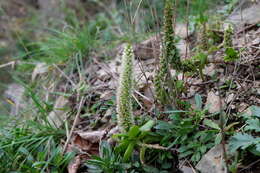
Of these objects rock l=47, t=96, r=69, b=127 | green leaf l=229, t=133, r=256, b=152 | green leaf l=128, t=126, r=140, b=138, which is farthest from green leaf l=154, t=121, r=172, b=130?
rock l=47, t=96, r=69, b=127

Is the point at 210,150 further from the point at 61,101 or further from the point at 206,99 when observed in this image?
the point at 61,101

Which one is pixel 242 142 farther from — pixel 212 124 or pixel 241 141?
pixel 212 124

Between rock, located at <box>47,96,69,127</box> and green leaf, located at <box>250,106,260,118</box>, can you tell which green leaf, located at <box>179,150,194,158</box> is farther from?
rock, located at <box>47,96,69,127</box>

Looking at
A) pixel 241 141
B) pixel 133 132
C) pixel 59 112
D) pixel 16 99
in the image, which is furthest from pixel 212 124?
pixel 16 99

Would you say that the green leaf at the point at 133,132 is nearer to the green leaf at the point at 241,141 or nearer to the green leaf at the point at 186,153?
the green leaf at the point at 186,153

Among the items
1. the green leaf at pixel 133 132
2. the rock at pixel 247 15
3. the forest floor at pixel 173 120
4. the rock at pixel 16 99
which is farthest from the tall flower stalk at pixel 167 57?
the rock at pixel 16 99
